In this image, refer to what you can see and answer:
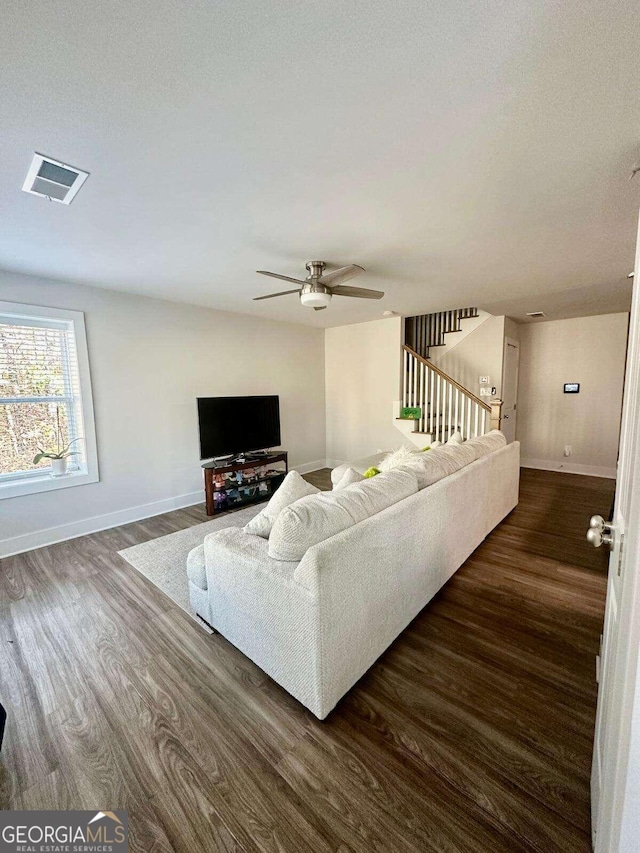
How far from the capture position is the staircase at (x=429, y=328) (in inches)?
220

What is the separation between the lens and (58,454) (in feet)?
10.9

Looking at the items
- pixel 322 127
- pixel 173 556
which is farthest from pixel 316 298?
pixel 173 556

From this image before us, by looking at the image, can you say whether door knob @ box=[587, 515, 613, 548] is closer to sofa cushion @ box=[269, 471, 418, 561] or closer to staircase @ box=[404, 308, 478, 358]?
sofa cushion @ box=[269, 471, 418, 561]

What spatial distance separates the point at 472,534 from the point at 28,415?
404 centimetres

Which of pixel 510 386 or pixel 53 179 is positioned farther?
pixel 510 386

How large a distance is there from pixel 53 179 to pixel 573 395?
6.57 meters

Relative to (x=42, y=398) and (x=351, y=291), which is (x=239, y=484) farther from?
(x=351, y=291)

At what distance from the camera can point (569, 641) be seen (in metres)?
1.93

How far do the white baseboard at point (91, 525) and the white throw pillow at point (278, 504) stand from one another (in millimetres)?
2506

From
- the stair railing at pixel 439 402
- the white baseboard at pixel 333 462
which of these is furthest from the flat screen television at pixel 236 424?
the stair railing at pixel 439 402

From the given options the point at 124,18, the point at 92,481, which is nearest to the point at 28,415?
the point at 92,481

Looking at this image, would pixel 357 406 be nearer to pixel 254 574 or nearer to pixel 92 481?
pixel 92 481

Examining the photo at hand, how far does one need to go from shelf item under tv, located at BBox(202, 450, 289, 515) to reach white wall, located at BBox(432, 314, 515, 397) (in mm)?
3263

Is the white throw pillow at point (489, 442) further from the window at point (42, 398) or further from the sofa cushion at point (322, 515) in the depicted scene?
the window at point (42, 398)
